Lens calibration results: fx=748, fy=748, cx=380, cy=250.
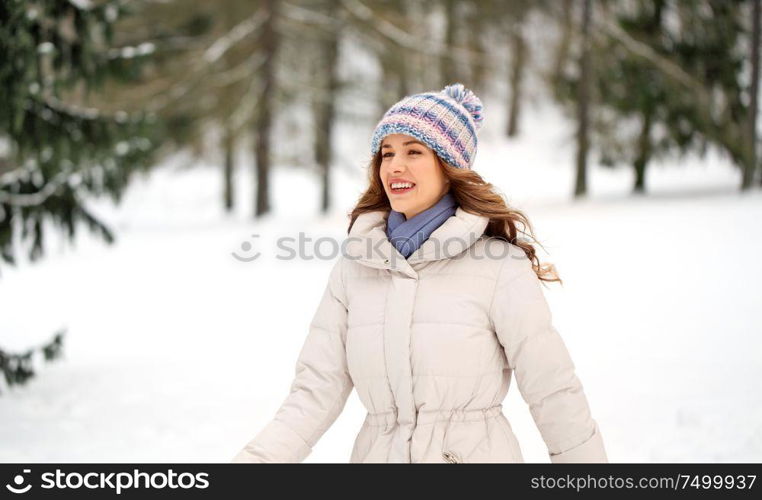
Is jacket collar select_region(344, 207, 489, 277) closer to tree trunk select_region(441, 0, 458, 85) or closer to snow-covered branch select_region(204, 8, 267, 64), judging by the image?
tree trunk select_region(441, 0, 458, 85)

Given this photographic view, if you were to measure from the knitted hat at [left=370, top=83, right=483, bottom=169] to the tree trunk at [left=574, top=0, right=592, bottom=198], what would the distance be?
13.9m

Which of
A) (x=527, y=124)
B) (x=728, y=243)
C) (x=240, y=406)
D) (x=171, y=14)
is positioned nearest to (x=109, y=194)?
(x=240, y=406)

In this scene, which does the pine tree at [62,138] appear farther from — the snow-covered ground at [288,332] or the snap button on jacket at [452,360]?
the snap button on jacket at [452,360]

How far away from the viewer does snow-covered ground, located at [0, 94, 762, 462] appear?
5.45 m

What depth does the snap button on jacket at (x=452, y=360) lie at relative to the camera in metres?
2.20

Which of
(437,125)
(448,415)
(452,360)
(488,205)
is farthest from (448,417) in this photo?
(437,125)

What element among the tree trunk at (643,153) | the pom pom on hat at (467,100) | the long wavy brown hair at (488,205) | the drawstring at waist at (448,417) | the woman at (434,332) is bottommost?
the drawstring at waist at (448,417)

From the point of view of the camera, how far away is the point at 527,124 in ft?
95.5

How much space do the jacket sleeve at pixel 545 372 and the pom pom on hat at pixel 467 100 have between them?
2.08ft

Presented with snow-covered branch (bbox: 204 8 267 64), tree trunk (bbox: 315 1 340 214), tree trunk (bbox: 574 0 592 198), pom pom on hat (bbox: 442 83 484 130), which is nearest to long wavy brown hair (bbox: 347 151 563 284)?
pom pom on hat (bbox: 442 83 484 130)

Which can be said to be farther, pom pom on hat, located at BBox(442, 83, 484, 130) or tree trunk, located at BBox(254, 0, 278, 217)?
tree trunk, located at BBox(254, 0, 278, 217)

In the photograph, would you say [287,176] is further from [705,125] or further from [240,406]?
[240,406]
